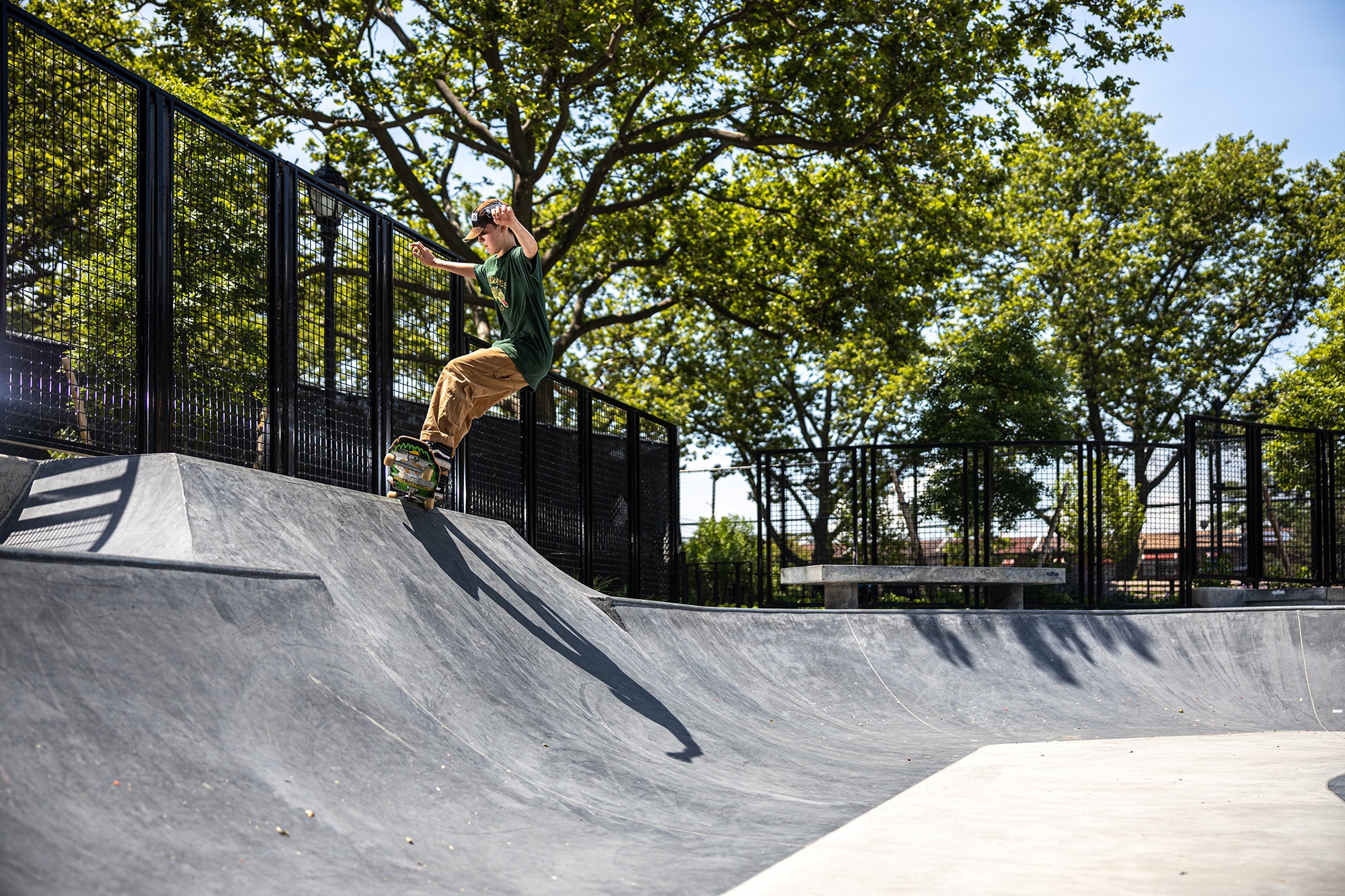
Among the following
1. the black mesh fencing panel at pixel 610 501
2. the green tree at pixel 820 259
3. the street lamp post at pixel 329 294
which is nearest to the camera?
the street lamp post at pixel 329 294

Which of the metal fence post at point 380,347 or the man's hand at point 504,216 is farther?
the metal fence post at point 380,347

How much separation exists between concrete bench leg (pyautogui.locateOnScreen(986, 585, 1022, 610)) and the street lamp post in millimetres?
8497

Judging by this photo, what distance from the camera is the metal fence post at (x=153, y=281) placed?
16.5 feet

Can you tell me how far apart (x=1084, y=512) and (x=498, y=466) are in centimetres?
849

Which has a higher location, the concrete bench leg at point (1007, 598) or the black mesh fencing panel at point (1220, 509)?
the black mesh fencing panel at point (1220, 509)

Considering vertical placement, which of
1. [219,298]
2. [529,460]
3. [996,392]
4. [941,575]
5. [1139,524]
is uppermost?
[996,392]

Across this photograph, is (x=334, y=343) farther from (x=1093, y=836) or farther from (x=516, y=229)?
(x=1093, y=836)

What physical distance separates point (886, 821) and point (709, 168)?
1830 centimetres

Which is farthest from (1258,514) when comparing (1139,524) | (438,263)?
(438,263)

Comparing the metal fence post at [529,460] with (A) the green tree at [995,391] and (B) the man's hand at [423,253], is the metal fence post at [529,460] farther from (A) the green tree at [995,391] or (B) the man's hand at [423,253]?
(A) the green tree at [995,391]

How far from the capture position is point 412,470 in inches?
254

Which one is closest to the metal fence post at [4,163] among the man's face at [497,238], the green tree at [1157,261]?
the man's face at [497,238]

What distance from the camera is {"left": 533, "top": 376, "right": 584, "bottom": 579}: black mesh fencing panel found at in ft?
32.3

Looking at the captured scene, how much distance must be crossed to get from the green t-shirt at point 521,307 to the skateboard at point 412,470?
2.78ft
